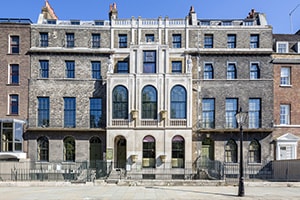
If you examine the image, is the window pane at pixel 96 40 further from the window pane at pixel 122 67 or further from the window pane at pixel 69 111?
the window pane at pixel 69 111

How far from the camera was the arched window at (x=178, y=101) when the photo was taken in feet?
102

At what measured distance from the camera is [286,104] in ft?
108

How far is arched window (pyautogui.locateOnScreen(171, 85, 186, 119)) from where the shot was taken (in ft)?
102

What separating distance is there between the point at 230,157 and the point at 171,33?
48.0 feet

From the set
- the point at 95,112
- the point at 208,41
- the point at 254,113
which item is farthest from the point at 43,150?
the point at 254,113

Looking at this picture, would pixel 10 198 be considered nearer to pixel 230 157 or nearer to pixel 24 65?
pixel 24 65

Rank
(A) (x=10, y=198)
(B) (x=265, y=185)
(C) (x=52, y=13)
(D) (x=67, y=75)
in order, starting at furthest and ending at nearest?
(C) (x=52, y=13) < (D) (x=67, y=75) < (B) (x=265, y=185) < (A) (x=10, y=198)

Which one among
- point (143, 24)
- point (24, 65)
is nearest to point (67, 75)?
point (24, 65)

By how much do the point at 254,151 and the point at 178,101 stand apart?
31.5 ft

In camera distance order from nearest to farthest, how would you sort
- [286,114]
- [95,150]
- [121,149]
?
1. [121,149]
2. [95,150]
3. [286,114]

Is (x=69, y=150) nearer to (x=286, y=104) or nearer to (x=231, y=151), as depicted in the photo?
(x=231, y=151)

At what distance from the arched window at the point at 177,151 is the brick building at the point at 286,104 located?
9866mm

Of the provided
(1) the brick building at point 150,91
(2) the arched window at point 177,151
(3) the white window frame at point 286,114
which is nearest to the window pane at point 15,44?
(1) the brick building at point 150,91

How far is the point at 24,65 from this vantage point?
32.8 metres
